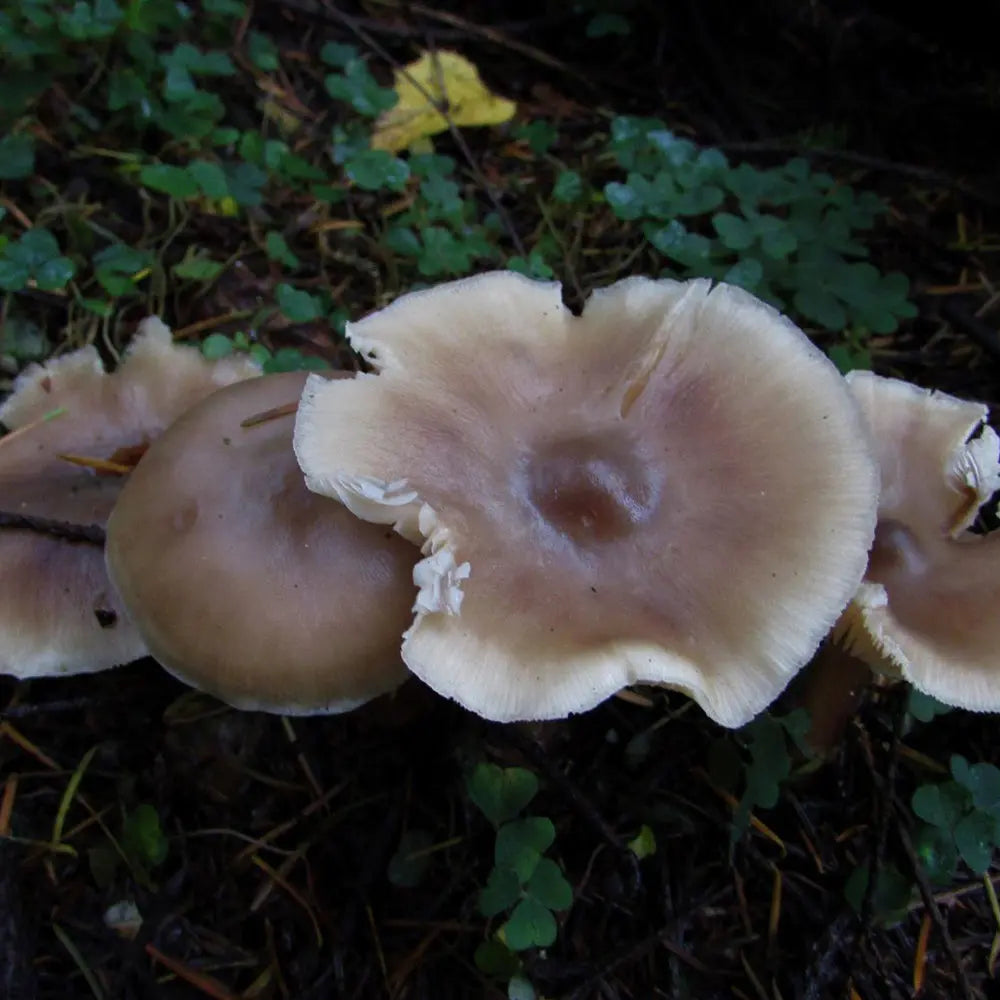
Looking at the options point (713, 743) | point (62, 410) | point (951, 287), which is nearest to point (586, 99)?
point (951, 287)

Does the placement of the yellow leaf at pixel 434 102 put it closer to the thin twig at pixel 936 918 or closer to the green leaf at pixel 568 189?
the green leaf at pixel 568 189

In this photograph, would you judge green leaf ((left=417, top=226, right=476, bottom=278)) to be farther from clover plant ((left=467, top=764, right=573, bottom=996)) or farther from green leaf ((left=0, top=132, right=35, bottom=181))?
clover plant ((left=467, top=764, right=573, bottom=996))

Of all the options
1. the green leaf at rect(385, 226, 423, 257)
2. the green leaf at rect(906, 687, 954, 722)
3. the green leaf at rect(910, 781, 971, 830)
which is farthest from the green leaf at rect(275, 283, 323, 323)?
the green leaf at rect(910, 781, 971, 830)

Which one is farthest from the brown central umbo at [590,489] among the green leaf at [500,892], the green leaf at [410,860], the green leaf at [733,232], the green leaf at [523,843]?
the green leaf at [733,232]

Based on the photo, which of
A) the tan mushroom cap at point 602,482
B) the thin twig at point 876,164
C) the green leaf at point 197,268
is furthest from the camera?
A: the thin twig at point 876,164

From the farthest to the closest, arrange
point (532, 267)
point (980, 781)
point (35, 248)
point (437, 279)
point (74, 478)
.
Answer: point (437, 279)
point (532, 267)
point (35, 248)
point (74, 478)
point (980, 781)

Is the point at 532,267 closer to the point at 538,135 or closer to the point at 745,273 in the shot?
the point at 745,273

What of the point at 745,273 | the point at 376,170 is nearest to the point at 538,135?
the point at 376,170
